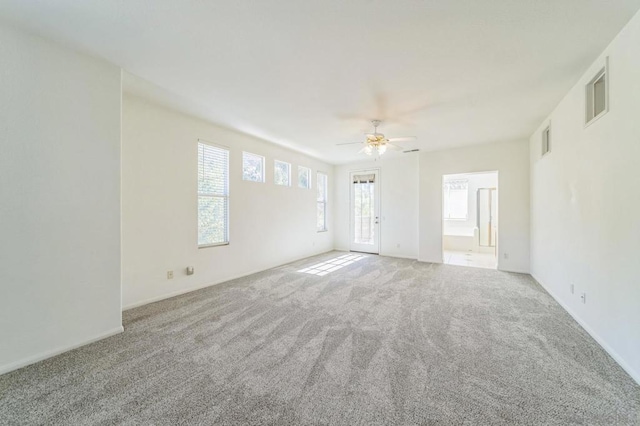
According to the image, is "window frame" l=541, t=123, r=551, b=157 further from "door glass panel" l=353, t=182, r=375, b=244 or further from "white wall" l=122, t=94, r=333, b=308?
"white wall" l=122, t=94, r=333, b=308

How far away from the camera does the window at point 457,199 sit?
871cm

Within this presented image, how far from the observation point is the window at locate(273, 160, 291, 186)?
5.69 metres

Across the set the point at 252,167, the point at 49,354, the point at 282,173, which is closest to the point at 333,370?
the point at 49,354

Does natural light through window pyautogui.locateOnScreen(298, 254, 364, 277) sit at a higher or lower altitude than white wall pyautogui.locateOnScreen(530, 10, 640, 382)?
lower

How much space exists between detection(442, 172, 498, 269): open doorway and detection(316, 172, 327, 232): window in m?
3.42

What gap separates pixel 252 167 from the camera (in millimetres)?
5098

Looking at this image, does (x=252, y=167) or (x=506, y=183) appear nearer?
(x=252, y=167)

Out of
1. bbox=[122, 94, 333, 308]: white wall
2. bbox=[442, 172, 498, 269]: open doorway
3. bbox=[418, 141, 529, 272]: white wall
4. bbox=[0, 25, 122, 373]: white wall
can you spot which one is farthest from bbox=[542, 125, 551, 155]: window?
bbox=[0, 25, 122, 373]: white wall

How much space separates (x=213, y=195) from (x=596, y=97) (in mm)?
5086

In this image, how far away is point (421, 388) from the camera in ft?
5.87

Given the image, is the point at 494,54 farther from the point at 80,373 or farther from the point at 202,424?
the point at 80,373

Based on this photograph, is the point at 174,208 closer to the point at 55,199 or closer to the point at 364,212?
the point at 55,199

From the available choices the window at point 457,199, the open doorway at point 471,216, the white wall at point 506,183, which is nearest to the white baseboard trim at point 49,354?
the white wall at point 506,183

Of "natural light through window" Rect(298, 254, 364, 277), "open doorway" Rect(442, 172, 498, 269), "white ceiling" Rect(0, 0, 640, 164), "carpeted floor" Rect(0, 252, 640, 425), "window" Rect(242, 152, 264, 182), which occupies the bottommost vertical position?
"carpeted floor" Rect(0, 252, 640, 425)
